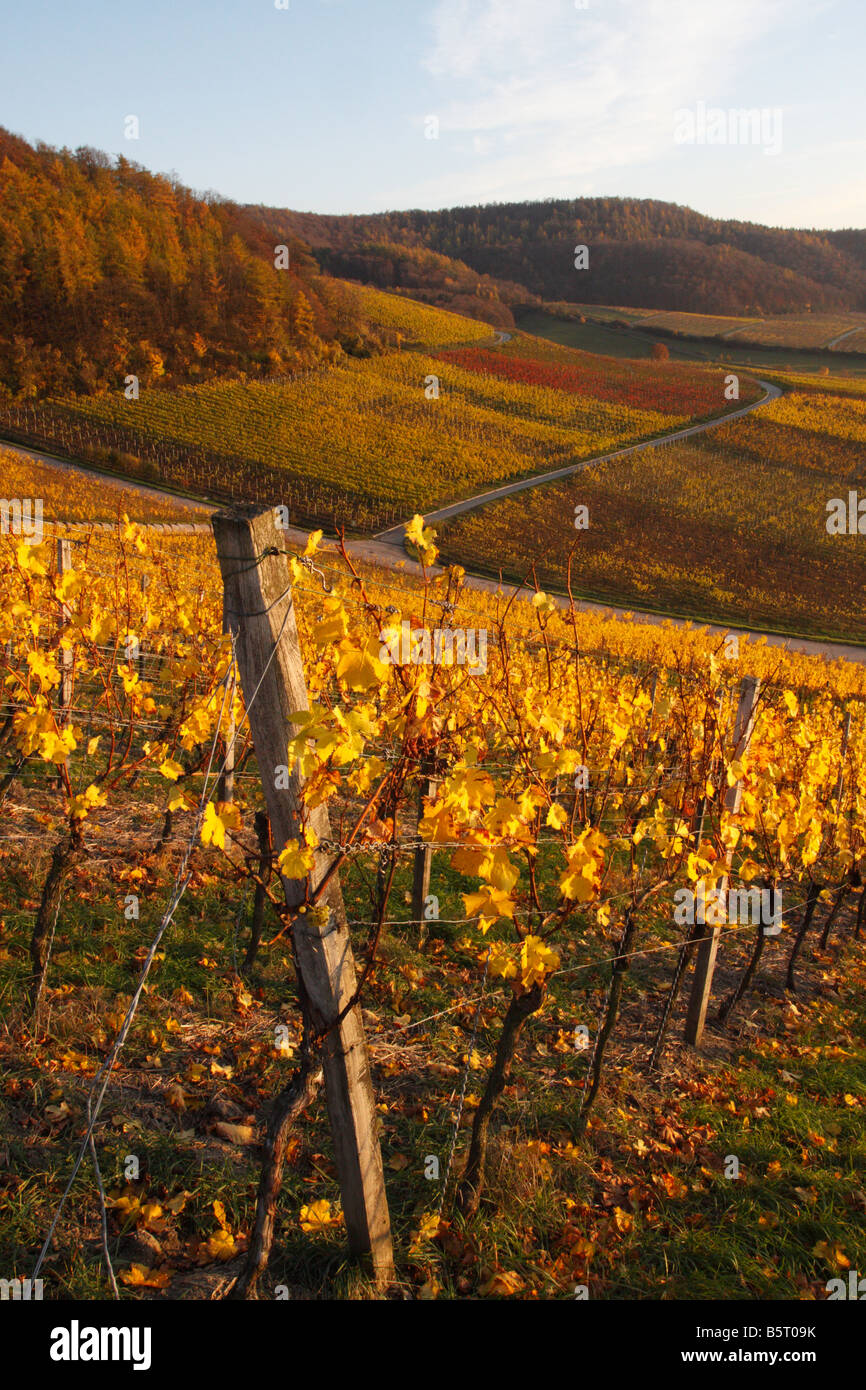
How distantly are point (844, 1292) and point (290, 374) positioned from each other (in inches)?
2401

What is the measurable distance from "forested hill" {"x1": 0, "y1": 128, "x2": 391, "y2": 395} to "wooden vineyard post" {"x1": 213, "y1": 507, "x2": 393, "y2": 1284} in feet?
174

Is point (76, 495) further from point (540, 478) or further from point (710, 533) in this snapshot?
point (710, 533)

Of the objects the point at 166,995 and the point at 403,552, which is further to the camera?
the point at 403,552

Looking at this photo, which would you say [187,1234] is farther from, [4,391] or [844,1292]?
[4,391]

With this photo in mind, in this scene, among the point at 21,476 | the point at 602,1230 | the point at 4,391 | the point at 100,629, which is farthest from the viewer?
the point at 4,391

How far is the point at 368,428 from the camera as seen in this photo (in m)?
47.8

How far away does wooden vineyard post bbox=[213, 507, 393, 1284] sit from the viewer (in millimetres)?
2143

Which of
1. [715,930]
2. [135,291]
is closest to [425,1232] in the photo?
[715,930]

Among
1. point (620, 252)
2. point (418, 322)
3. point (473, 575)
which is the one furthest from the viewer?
point (620, 252)

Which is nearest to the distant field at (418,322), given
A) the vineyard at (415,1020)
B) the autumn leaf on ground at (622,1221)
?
the vineyard at (415,1020)

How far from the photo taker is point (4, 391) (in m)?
45.3

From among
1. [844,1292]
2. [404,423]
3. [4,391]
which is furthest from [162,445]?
[844,1292]

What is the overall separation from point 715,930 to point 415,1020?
1766mm

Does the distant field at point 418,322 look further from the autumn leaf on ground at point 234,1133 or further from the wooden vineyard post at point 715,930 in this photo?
the autumn leaf on ground at point 234,1133
